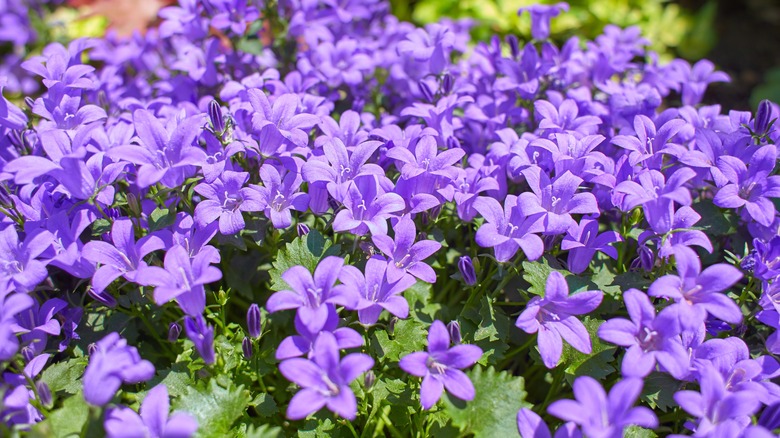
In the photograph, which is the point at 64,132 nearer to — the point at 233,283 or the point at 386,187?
the point at 233,283

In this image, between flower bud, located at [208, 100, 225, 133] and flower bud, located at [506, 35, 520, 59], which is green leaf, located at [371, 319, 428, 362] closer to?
flower bud, located at [208, 100, 225, 133]

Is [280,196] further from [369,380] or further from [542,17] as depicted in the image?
[542,17]

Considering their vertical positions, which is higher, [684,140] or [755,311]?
[684,140]

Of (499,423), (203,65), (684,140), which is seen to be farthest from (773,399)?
(203,65)

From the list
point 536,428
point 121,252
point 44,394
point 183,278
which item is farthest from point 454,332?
point 44,394

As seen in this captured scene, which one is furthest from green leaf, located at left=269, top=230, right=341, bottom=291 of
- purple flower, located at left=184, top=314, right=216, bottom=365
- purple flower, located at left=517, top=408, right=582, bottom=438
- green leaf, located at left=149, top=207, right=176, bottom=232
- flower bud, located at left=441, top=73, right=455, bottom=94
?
flower bud, located at left=441, top=73, right=455, bottom=94
